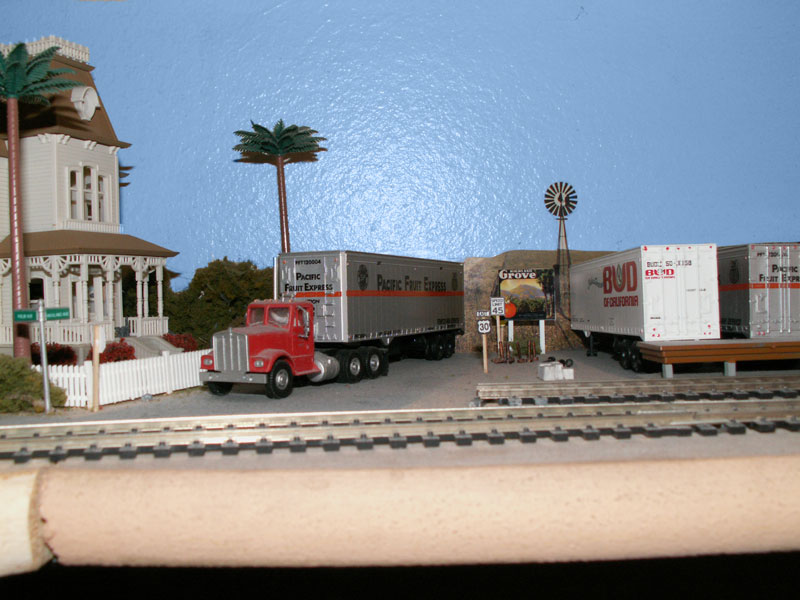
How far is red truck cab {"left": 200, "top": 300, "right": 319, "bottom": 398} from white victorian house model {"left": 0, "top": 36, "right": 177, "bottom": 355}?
7.95m

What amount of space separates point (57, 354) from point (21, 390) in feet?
16.1

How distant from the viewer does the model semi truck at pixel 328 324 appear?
54.1 ft

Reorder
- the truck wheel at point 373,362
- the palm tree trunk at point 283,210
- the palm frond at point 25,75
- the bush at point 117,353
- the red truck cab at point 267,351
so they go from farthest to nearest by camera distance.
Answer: the palm tree trunk at point 283,210 → the bush at point 117,353 → the truck wheel at point 373,362 → the palm frond at point 25,75 → the red truck cab at point 267,351

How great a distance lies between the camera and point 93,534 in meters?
5.91

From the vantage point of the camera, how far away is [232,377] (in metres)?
16.3

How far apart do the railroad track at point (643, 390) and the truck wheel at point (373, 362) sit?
7.60 metres

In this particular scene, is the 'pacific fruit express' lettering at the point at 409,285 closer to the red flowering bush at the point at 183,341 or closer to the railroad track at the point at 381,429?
the red flowering bush at the point at 183,341

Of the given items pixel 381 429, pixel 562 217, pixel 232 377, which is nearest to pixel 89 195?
pixel 232 377

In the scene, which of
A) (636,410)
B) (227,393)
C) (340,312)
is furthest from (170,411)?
(636,410)

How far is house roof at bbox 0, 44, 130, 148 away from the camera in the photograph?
2353 centimetres

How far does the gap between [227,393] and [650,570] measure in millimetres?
12449

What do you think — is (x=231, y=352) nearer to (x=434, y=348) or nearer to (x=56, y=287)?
(x=56, y=287)

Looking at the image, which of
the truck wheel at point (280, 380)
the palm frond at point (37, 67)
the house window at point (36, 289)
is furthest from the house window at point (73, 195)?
the truck wheel at point (280, 380)

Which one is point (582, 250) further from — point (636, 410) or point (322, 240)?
point (636, 410)
